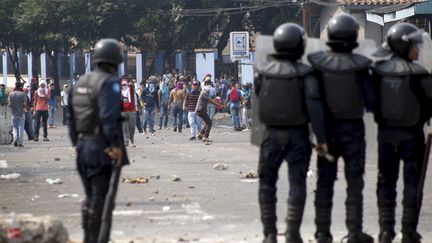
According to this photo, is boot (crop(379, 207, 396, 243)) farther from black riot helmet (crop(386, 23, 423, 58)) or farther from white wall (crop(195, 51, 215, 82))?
white wall (crop(195, 51, 215, 82))

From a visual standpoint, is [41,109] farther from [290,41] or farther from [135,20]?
[135,20]

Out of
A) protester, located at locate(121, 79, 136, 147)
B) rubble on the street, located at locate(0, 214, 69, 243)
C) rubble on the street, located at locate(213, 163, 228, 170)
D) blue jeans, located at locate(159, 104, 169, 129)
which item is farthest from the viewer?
blue jeans, located at locate(159, 104, 169, 129)

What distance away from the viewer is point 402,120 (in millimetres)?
10508

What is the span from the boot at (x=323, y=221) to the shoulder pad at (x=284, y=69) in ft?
3.58

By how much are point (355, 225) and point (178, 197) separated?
568 centimetres

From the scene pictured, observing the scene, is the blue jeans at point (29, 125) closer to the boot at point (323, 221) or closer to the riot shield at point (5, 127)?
the riot shield at point (5, 127)

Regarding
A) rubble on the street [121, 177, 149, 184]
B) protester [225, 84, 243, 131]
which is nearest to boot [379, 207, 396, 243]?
rubble on the street [121, 177, 149, 184]

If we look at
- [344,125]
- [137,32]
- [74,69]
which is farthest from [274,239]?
[74,69]

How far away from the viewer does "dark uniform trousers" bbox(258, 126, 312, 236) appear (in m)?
10.3

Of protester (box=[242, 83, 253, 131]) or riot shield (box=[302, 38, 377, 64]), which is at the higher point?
riot shield (box=[302, 38, 377, 64])

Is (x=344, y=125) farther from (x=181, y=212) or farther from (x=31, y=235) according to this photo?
(x=181, y=212)

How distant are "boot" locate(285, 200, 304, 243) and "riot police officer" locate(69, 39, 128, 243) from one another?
143 cm

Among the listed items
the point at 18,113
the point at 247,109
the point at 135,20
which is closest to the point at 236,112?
the point at 247,109

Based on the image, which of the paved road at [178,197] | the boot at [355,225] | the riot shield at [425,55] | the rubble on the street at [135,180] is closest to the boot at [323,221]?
the boot at [355,225]
